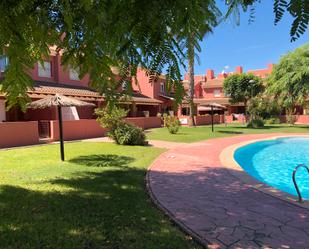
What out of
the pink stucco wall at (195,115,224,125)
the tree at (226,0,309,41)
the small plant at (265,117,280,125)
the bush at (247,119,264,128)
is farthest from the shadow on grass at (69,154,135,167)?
the small plant at (265,117,280,125)

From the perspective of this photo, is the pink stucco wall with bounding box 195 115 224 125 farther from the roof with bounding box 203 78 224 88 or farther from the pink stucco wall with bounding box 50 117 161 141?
the pink stucco wall with bounding box 50 117 161 141

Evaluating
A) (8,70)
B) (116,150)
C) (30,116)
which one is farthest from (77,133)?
(8,70)

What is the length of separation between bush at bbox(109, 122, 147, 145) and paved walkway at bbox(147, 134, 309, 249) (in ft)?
24.5

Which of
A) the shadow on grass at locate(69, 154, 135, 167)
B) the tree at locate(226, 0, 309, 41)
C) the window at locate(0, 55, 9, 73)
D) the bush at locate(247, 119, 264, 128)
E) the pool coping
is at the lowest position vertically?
the pool coping

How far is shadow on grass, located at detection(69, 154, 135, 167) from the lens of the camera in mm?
12852

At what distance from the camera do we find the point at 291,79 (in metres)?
33.7

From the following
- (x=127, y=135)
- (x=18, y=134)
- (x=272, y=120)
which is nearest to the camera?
(x=18, y=134)

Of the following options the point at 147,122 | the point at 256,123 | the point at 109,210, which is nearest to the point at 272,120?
the point at 256,123

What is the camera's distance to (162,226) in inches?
237

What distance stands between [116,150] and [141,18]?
15.2 m

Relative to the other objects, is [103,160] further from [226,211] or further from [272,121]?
[272,121]

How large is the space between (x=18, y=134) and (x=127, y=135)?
20.9 feet

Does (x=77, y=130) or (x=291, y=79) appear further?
(x=291, y=79)

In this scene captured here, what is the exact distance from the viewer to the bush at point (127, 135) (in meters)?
19.3
